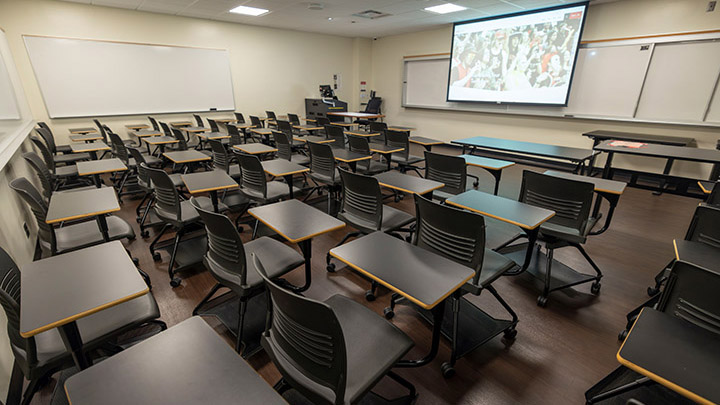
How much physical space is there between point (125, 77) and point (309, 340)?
7729 mm

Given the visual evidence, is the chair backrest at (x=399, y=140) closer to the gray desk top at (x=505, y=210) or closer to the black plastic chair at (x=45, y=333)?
the gray desk top at (x=505, y=210)

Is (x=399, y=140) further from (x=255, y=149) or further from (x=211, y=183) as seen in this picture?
(x=211, y=183)

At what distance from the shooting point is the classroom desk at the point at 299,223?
1814 millimetres

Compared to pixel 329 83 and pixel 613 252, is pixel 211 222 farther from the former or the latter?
pixel 329 83

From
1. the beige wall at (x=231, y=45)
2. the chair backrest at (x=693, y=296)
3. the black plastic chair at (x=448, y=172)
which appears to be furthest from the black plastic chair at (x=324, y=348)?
the beige wall at (x=231, y=45)

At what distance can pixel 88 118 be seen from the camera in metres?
6.12

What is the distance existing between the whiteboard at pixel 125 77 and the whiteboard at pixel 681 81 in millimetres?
8740

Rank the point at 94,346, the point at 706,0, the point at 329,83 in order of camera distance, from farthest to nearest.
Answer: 1. the point at 329,83
2. the point at 706,0
3. the point at 94,346

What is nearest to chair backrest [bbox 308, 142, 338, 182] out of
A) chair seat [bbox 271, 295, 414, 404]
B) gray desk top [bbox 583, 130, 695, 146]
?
chair seat [bbox 271, 295, 414, 404]

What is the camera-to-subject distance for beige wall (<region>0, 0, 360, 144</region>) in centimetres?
534

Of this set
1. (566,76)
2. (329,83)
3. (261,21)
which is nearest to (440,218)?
(566,76)

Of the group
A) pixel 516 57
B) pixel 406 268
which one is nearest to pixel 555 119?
pixel 516 57

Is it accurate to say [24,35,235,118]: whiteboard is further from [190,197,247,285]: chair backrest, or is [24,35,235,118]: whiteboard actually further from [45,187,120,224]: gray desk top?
[190,197,247,285]: chair backrest

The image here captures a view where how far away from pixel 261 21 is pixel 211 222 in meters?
7.24
